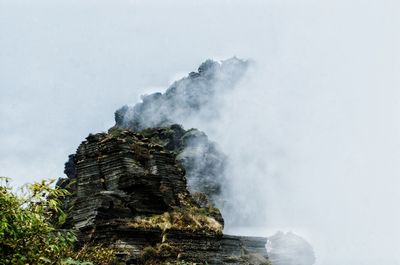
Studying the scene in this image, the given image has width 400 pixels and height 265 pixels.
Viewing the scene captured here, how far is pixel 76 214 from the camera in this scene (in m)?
29.3

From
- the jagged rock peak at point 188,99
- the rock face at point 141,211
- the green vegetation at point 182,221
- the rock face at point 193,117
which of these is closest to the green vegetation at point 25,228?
the rock face at point 141,211

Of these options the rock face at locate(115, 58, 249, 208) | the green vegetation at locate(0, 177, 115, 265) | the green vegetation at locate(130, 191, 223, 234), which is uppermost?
the rock face at locate(115, 58, 249, 208)

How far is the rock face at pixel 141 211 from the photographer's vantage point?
26.5m

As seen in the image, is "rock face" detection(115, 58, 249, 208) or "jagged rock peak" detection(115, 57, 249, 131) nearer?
"rock face" detection(115, 58, 249, 208)

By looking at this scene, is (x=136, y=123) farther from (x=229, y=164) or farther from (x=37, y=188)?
(x=37, y=188)

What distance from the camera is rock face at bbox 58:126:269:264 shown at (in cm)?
2652

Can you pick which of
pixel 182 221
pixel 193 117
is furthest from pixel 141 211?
pixel 193 117

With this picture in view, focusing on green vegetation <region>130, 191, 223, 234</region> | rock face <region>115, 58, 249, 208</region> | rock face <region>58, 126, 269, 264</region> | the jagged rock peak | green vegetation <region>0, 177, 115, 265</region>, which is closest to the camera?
green vegetation <region>0, 177, 115, 265</region>

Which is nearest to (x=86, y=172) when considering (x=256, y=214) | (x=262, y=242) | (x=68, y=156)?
(x=262, y=242)

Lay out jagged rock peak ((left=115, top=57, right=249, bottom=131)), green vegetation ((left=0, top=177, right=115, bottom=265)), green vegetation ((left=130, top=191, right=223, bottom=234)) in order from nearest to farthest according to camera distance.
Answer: green vegetation ((left=0, top=177, right=115, bottom=265)) → green vegetation ((left=130, top=191, right=223, bottom=234)) → jagged rock peak ((left=115, top=57, right=249, bottom=131))

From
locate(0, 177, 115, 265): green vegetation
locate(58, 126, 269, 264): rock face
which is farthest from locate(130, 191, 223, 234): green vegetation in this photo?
locate(0, 177, 115, 265): green vegetation

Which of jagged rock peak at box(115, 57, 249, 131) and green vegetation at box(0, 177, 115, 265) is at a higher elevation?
jagged rock peak at box(115, 57, 249, 131)

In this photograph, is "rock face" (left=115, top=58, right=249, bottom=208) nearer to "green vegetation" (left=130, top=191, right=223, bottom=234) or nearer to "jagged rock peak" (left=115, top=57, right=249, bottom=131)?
"jagged rock peak" (left=115, top=57, right=249, bottom=131)

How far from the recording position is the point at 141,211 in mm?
29375
